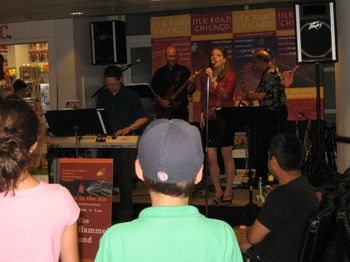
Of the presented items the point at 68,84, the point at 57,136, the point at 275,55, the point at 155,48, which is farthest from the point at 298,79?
the point at 57,136

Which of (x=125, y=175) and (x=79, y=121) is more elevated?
(x=79, y=121)

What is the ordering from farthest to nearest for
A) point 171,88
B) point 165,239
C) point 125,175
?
point 171,88 < point 125,175 < point 165,239

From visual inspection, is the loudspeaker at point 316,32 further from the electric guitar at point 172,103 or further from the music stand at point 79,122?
the music stand at point 79,122

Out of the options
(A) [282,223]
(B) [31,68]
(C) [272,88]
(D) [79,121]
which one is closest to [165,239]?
(A) [282,223]

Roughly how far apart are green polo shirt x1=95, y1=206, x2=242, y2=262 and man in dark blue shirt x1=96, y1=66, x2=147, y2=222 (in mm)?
4185

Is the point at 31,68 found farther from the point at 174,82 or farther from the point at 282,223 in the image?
the point at 282,223

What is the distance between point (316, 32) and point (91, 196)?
3216mm

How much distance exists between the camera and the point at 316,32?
6.36m

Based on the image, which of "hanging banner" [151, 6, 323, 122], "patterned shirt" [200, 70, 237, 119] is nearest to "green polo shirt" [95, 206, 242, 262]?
"patterned shirt" [200, 70, 237, 119]

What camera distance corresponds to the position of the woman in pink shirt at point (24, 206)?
6.40ft

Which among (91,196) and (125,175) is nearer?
(91,196)

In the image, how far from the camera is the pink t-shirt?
1953 millimetres

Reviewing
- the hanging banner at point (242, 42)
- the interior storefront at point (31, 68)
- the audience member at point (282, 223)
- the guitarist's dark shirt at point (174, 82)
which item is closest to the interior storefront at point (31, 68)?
the interior storefront at point (31, 68)

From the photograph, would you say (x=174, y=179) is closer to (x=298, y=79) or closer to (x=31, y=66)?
(x=298, y=79)
